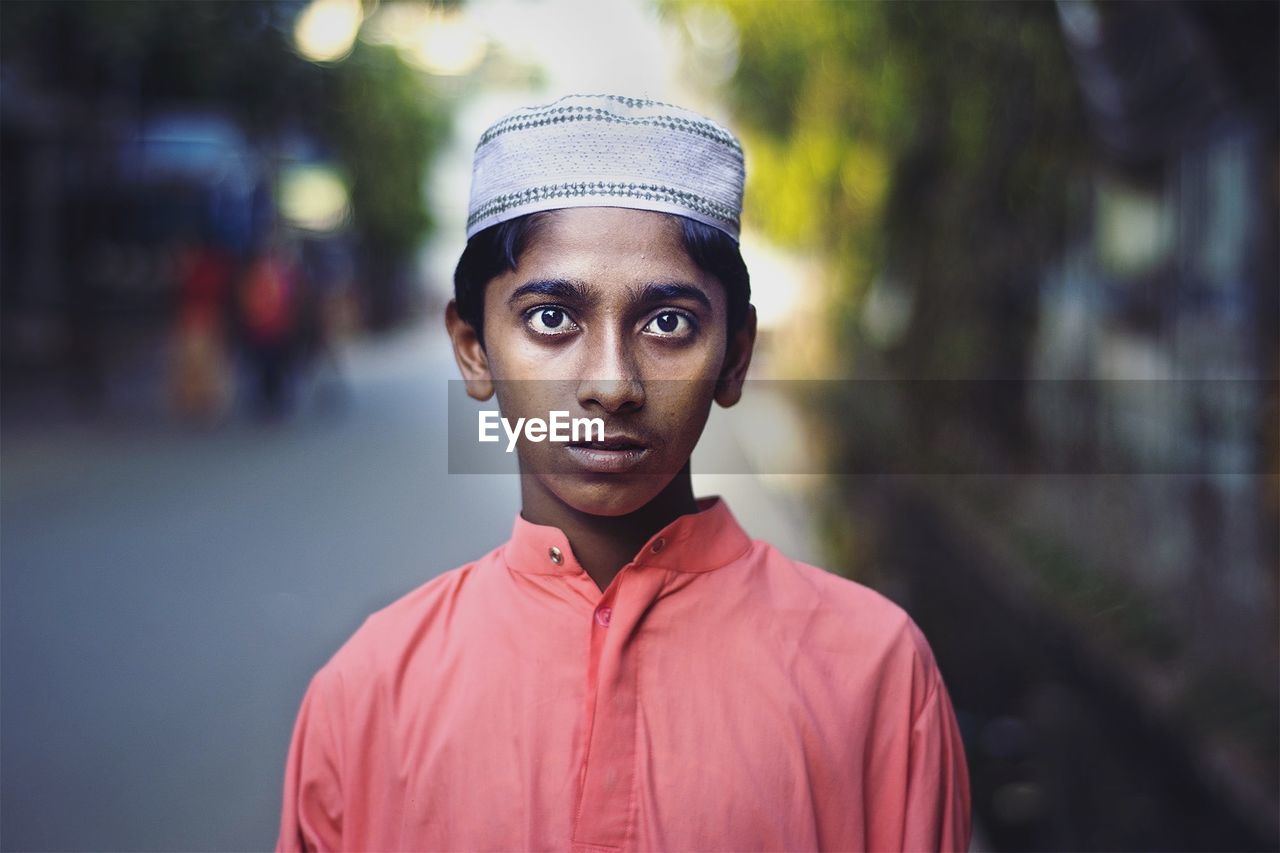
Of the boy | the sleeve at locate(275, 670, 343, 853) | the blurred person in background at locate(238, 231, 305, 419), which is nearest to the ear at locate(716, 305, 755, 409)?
the boy

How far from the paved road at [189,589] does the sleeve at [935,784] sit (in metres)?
0.85

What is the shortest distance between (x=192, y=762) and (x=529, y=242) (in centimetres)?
377

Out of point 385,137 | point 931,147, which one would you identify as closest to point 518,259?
point 931,147

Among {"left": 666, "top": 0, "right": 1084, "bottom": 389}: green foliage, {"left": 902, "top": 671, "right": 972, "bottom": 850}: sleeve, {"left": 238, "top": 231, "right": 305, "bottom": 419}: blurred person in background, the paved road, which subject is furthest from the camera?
{"left": 238, "top": 231, "right": 305, "bottom": 419}: blurred person in background

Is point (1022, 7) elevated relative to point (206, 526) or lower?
elevated

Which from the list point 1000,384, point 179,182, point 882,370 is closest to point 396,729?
point 1000,384

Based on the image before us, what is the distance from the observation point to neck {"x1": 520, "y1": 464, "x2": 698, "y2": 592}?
1.47m

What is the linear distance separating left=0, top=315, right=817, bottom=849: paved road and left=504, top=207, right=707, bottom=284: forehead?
26.3 inches

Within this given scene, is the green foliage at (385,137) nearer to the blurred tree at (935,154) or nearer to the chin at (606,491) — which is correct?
the blurred tree at (935,154)

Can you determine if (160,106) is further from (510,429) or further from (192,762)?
(510,429)

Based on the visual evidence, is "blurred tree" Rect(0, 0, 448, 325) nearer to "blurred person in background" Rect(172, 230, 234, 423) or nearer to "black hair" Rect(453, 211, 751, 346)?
"blurred person in background" Rect(172, 230, 234, 423)

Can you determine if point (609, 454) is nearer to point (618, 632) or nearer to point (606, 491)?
point (606, 491)

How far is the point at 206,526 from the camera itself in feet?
28.9

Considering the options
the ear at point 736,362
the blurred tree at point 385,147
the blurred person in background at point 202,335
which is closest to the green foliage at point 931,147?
the blurred tree at point 385,147
